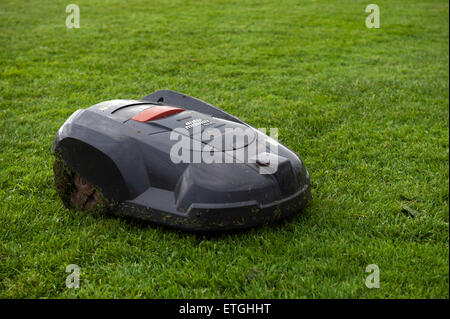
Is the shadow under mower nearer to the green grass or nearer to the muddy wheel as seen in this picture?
the muddy wheel

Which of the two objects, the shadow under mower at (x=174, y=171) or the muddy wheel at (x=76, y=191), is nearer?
the shadow under mower at (x=174, y=171)

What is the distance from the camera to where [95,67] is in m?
6.46

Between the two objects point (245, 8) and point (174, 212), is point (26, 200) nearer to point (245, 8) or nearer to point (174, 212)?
point (174, 212)

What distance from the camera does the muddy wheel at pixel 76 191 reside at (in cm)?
276

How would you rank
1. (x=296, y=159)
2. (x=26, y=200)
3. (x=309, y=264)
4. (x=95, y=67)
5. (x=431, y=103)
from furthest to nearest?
(x=95, y=67) → (x=431, y=103) → (x=26, y=200) → (x=296, y=159) → (x=309, y=264)

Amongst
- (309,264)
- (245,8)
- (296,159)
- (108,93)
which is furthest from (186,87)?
(245,8)

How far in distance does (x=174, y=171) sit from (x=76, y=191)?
28.7 inches

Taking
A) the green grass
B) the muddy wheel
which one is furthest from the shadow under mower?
the green grass

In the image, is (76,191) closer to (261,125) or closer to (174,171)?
(174,171)

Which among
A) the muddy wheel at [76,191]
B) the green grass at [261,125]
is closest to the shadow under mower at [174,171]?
the muddy wheel at [76,191]

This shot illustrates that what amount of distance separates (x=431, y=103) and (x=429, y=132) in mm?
941

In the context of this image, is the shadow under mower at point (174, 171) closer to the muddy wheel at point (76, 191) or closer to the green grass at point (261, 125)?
the muddy wheel at point (76, 191)

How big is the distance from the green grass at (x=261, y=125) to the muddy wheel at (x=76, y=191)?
6 cm

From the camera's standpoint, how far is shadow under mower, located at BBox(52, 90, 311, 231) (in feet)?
8.05
